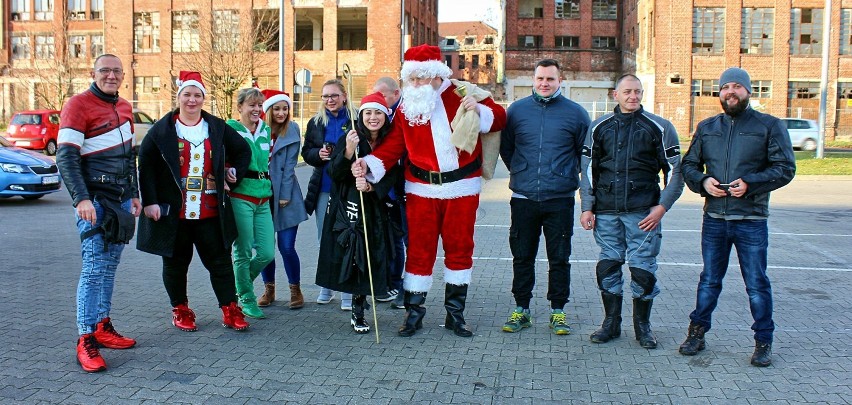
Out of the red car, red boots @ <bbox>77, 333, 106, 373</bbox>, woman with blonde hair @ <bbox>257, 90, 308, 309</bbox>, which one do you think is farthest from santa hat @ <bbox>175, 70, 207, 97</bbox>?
the red car

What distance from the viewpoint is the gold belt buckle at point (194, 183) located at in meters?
5.83

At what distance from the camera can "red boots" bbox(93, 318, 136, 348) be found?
5.48 metres

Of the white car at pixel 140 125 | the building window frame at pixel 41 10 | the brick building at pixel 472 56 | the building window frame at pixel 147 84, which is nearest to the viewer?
the white car at pixel 140 125

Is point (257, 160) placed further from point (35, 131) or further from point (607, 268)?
point (35, 131)

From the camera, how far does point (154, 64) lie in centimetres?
4894

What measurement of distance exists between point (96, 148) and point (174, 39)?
46665mm

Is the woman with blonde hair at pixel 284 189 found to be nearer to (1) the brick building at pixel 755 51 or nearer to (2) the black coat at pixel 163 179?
(2) the black coat at pixel 163 179

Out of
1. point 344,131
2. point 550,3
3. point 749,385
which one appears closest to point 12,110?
point 550,3

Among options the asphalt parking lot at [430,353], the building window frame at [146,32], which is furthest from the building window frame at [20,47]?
the asphalt parking lot at [430,353]

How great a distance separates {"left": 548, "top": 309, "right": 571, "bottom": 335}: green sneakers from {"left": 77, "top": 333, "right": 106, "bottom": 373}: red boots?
3406 mm

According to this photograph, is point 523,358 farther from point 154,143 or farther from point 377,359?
point 154,143

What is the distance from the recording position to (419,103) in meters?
5.79

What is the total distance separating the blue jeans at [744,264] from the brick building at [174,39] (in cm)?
3772

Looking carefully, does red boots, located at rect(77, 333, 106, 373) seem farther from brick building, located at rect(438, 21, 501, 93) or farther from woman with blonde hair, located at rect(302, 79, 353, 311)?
brick building, located at rect(438, 21, 501, 93)
